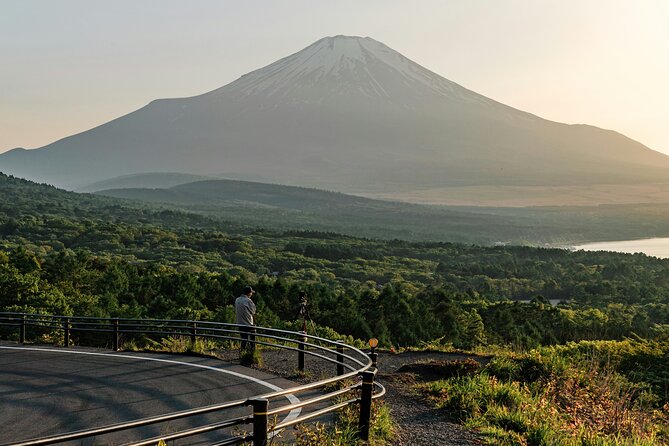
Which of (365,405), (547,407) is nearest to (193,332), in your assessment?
(547,407)

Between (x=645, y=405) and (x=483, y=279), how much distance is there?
9367 cm

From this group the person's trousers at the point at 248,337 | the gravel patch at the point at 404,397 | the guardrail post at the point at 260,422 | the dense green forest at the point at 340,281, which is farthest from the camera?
the dense green forest at the point at 340,281

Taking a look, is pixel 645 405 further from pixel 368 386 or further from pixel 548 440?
pixel 368 386

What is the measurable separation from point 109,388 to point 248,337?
4.58m

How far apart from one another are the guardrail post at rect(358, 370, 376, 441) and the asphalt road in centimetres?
217

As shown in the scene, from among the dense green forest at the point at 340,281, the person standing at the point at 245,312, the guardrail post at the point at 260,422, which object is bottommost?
the dense green forest at the point at 340,281

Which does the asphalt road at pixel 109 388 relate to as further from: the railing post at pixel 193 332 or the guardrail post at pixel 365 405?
the guardrail post at pixel 365 405

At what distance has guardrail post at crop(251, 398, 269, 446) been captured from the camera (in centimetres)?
742

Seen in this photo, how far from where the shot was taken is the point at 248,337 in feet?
59.6

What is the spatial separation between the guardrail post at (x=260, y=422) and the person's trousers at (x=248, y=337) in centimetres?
956

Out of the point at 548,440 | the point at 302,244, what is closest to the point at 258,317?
the point at 548,440

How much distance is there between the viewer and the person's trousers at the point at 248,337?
17.3 metres

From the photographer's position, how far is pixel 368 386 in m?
9.73

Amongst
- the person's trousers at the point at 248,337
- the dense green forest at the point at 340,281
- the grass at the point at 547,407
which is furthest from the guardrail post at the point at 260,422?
the dense green forest at the point at 340,281
